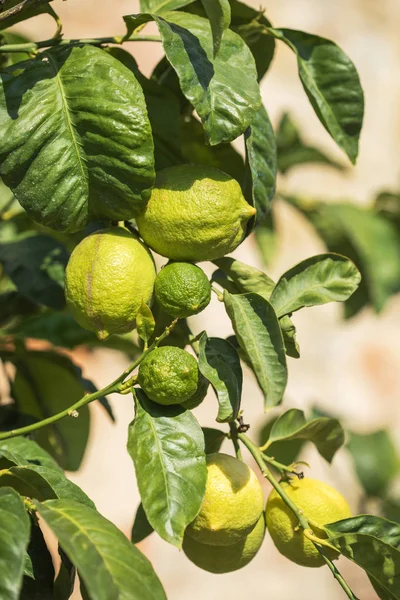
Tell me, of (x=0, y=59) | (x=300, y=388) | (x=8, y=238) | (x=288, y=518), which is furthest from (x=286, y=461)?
(x=300, y=388)

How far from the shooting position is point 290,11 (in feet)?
7.95

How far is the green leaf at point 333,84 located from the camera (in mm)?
736

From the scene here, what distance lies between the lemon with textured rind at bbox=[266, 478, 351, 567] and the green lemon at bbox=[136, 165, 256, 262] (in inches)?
8.9

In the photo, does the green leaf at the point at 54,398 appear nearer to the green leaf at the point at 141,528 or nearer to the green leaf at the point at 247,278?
the green leaf at the point at 141,528

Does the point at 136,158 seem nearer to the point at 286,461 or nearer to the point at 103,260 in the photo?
the point at 103,260

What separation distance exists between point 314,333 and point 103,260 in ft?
5.63

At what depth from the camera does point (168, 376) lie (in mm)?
574

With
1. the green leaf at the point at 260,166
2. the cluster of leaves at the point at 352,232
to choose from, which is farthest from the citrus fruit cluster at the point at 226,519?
the cluster of leaves at the point at 352,232

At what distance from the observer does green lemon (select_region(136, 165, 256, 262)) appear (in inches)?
23.7

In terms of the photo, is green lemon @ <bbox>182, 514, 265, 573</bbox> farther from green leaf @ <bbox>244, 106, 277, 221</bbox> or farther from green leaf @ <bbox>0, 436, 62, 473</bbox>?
green leaf @ <bbox>244, 106, 277, 221</bbox>

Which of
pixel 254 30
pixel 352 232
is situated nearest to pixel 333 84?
pixel 254 30

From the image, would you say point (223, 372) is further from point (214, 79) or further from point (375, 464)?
point (375, 464)

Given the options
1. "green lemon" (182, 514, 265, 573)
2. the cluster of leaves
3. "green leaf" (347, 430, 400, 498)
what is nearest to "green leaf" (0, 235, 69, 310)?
"green lemon" (182, 514, 265, 573)

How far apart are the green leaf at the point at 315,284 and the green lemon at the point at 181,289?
0.07 m
